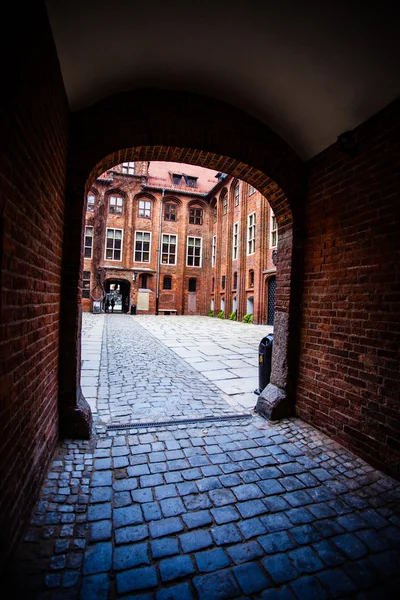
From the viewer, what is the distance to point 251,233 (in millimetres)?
20297

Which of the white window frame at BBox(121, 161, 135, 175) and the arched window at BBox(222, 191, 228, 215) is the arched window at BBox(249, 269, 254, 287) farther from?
the white window frame at BBox(121, 161, 135, 175)

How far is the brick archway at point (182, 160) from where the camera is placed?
289 cm

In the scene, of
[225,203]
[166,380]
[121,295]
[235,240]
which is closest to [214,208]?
[225,203]

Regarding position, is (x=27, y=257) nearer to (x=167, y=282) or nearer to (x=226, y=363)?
(x=226, y=363)

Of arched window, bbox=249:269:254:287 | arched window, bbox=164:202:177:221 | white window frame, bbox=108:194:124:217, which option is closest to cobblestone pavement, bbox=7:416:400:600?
arched window, bbox=249:269:254:287

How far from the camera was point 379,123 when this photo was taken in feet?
8.60

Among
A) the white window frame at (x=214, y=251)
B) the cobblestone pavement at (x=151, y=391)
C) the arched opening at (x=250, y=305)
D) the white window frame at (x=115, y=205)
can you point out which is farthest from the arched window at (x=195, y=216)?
the cobblestone pavement at (x=151, y=391)

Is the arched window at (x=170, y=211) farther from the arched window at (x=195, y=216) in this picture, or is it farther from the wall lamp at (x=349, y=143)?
the wall lamp at (x=349, y=143)

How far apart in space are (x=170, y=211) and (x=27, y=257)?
82.2 ft

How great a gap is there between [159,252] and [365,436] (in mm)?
23473

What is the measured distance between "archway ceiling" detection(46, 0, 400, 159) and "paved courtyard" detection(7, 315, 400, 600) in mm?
3159

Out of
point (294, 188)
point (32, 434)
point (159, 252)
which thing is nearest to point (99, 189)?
point (159, 252)

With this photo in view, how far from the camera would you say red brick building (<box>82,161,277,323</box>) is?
22.4 m

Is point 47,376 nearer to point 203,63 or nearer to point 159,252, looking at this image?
point 203,63
